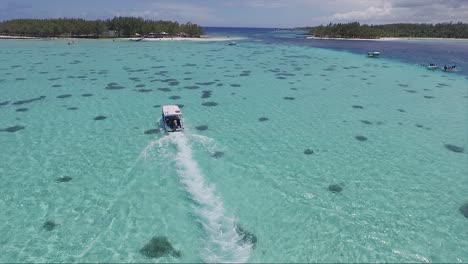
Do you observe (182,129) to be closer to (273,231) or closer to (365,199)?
(273,231)

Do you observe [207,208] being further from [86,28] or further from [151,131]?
[86,28]

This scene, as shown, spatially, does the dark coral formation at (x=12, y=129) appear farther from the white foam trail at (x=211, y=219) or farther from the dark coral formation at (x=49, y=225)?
the white foam trail at (x=211, y=219)

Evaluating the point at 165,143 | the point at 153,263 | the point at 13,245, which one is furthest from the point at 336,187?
the point at 13,245

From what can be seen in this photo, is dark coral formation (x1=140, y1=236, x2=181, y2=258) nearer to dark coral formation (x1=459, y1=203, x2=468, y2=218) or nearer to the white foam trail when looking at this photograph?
the white foam trail

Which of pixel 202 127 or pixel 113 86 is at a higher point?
pixel 113 86

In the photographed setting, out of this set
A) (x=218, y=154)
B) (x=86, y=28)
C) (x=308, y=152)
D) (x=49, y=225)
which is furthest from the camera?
(x=86, y=28)

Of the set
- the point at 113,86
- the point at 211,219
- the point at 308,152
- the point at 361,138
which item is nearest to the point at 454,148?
the point at 361,138
